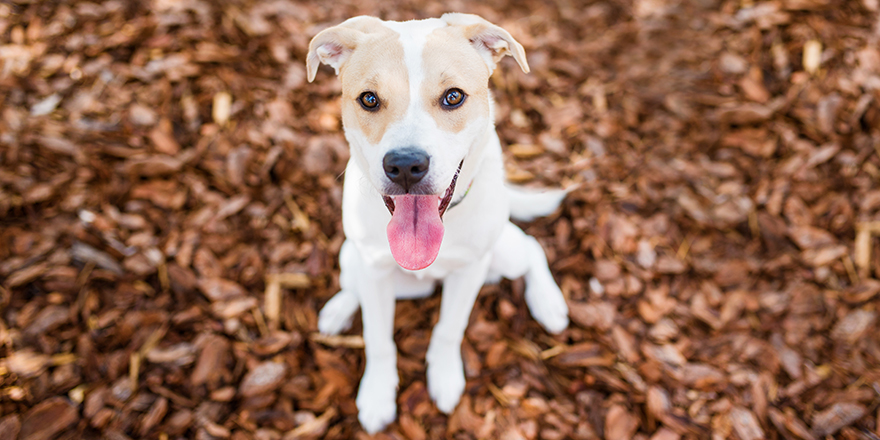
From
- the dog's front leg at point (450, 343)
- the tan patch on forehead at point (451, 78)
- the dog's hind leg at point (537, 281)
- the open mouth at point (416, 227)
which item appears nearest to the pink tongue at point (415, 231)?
the open mouth at point (416, 227)

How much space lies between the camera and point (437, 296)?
345 centimetres

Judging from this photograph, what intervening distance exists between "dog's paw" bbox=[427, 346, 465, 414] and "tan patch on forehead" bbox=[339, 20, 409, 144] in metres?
1.53

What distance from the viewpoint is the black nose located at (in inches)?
72.7

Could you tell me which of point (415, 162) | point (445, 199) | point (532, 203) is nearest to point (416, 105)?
point (415, 162)

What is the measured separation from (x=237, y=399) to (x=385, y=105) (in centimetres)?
208

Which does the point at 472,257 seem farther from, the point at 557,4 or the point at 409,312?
the point at 557,4

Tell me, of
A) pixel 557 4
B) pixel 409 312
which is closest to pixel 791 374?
pixel 409 312

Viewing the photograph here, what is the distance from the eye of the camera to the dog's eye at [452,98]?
2.02m

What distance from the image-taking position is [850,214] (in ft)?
11.3

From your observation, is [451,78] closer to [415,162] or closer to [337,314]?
[415,162]

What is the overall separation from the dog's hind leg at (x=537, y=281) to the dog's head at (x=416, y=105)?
3.39 ft

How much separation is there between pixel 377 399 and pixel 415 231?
50.7 inches

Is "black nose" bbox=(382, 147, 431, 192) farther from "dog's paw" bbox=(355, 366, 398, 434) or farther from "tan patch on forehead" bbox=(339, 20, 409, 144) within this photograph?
→ "dog's paw" bbox=(355, 366, 398, 434)

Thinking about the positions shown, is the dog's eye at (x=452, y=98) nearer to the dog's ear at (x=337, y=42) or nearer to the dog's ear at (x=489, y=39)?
the dog's ear at (x=489, y=39)
